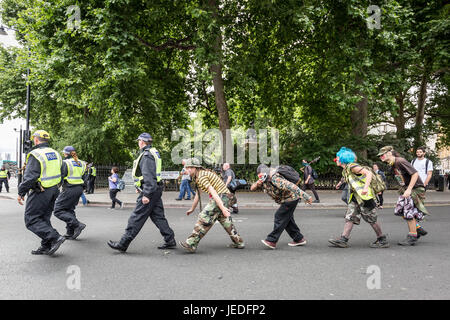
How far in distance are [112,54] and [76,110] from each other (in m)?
13.3

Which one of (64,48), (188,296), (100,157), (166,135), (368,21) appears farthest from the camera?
(100,157)

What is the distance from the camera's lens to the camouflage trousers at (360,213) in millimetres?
5859

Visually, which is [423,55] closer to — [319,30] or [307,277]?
[319,30]

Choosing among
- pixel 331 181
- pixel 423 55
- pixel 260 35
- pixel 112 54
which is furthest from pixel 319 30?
pixel 112 54

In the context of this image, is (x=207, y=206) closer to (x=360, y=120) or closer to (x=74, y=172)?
(x=74, y=172)

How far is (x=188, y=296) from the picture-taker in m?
3.61

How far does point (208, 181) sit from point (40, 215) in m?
2.65

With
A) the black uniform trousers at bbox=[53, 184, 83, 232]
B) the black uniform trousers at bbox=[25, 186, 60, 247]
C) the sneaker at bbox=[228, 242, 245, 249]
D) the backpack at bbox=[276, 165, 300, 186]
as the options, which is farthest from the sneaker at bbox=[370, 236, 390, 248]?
the black uniform trousers at bbox=[53, 184, 83, 232]

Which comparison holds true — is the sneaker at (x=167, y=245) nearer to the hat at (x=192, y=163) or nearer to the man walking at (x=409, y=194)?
the hat at (x=192, y=163)

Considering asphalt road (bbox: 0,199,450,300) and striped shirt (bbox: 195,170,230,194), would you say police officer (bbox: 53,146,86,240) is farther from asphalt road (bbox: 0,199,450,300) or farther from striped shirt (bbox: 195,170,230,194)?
striped shirt (bbox: 195,170,230,194)

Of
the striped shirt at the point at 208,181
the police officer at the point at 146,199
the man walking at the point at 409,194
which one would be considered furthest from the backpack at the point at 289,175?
the police officer at the point at 146,199

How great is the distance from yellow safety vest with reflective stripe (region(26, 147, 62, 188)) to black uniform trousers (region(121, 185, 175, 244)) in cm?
136

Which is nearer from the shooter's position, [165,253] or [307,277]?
[307,277]

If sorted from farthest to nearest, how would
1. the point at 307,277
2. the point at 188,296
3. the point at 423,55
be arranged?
1. the point at 423,55
2. the point at 307,277
3. the point at 188,296
